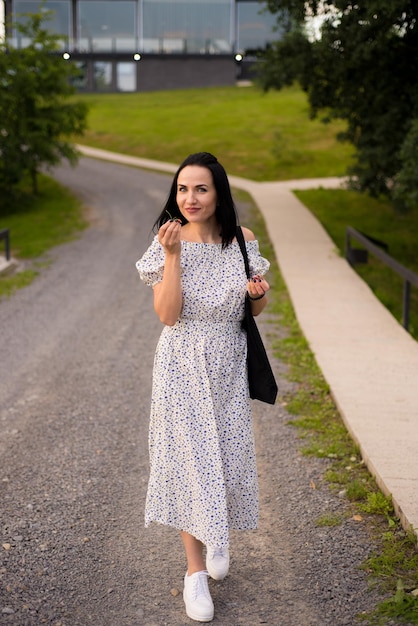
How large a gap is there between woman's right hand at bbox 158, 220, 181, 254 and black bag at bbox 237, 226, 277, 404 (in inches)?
16.7

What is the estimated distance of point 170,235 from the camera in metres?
3.99

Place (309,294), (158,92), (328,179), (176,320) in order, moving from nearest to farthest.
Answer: (176,320) < (309,294) < (328,179) < (158,92)

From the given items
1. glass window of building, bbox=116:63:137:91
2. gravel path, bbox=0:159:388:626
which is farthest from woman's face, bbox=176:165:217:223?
glass window of building, bbox=116:63:137:91

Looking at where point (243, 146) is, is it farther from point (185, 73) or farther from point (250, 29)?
point (185, 73)

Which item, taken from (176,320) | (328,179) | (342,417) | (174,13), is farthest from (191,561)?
(174,13)

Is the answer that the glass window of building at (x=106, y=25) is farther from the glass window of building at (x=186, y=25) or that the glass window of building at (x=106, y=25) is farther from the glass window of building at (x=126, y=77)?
the glass window of building at (x=126, y=77)

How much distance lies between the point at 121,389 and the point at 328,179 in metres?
26.0

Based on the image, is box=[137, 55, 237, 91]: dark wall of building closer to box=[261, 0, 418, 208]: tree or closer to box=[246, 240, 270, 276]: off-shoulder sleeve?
box=[261, 0, 418, 208]: tree

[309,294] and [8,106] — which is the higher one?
[8,106]

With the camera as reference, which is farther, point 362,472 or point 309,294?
point 309,294

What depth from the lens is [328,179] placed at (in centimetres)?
3331

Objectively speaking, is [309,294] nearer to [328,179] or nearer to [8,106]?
[8,106]

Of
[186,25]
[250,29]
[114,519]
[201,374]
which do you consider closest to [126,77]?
[186,25]

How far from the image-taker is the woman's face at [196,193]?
4195 mm
